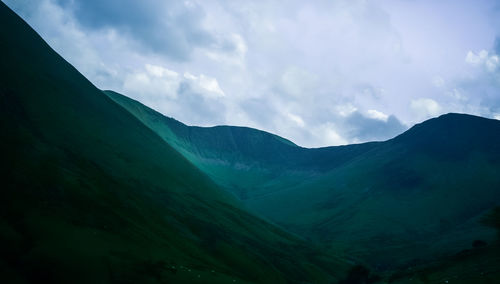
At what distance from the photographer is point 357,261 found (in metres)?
178

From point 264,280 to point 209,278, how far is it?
37451mm

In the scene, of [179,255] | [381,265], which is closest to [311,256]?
[381,265]

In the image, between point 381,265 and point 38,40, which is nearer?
point 381,265

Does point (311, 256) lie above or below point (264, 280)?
above

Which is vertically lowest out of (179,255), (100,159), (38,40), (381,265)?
(179,255)

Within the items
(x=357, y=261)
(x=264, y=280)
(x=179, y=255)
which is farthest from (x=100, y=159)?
(x=357, y=261)

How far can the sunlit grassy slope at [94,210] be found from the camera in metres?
69.2

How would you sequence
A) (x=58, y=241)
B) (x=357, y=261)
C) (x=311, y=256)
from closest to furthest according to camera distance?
(x=58, y=241) → (x=311, y=256) → (x=357, y=261)

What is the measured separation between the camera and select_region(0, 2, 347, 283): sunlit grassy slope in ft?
227

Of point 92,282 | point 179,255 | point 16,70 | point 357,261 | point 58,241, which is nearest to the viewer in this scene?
point 92,282

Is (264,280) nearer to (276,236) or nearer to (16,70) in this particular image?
(276,236)

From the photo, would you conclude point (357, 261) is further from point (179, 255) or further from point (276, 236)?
point (179, 255)

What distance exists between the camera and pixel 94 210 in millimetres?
95438

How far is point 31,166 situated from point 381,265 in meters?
160
